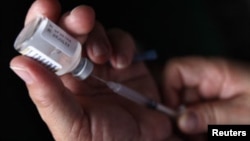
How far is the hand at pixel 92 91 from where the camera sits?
0.77 metres

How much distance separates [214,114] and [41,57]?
2.11 feet

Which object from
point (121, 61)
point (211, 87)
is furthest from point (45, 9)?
point (211, 87)

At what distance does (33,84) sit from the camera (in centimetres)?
74

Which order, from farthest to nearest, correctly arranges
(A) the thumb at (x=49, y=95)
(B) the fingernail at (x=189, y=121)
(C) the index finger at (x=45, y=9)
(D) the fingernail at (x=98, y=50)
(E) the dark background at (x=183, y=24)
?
(E) the dark background at (x=183, y=24), (B) the fingernail at (x=189, y=121), (D) the fingernail at (x=98, y=50), (C) the index finger at (x=45, y=9), (A) the thumb at (x=49, y=95)

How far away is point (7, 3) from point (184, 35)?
2.46 feet

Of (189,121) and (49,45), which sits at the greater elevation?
(49,45)

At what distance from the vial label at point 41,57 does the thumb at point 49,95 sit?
2 cm

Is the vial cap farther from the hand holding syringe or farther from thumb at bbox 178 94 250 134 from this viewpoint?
thumb at bbox 178 94 250 134

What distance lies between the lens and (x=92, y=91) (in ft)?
3.41

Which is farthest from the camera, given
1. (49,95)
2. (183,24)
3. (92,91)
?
(183,24)

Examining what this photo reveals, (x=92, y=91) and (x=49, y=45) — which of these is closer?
(x=49, y=45)

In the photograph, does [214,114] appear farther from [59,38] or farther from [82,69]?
[59,38]

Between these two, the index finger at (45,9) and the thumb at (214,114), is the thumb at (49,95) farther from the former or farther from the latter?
the thumb at (214,114)

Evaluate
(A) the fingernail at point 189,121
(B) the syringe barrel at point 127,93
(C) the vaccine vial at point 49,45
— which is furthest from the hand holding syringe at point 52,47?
(A) the fingernail at point 189,121
